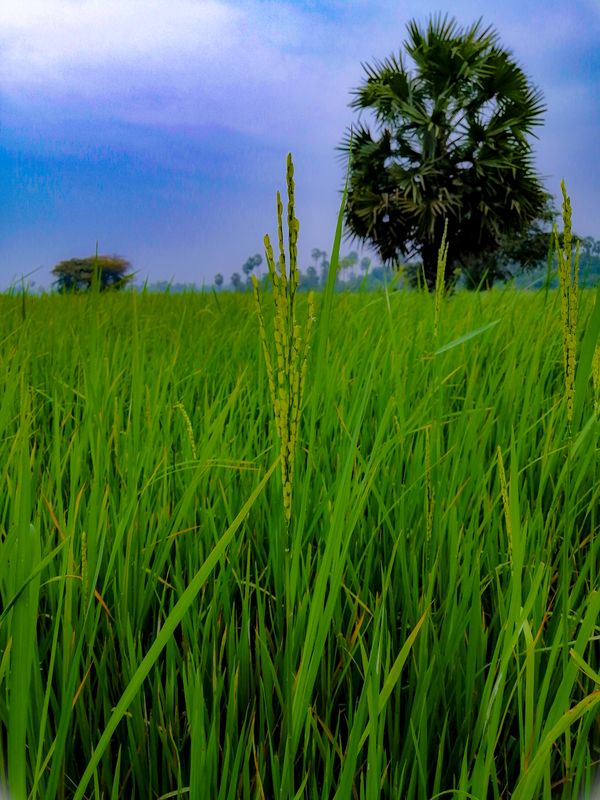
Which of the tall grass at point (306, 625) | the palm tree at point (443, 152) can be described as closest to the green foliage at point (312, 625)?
the tall grass at point (306, 625)

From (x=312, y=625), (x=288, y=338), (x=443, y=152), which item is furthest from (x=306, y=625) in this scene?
(x=443, y=152)

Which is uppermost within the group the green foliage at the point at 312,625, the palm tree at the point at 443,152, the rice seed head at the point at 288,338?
the palm tree at the point at 443,152

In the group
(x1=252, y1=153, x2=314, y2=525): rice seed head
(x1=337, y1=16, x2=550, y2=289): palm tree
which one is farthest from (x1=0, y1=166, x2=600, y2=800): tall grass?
(x1=337, y1=16, x2=550, y2=289): palm tree

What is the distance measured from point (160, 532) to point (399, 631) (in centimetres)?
30

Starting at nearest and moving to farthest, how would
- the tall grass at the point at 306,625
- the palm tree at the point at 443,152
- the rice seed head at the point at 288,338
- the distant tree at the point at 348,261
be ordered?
the rice seed head at the point at 288,338 → the tall grass at the point at 306,625 → the distant tree at the point at 348,261 → the palm tree at the point at 443,152

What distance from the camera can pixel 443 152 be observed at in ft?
27.1

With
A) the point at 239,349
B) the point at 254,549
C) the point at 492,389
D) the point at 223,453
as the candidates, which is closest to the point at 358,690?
the point at 254,549

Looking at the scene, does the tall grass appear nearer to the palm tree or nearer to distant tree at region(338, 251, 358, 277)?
distant tree at region(338, 251, 358, 277)

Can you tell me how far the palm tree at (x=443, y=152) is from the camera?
7348 mm

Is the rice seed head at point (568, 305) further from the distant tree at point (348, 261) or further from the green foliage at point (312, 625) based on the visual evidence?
the distant tree at point (348, 261)

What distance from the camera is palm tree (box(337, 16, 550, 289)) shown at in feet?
24.1

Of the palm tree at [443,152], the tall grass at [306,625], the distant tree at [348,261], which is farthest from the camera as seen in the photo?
the palm tree at [443,152]

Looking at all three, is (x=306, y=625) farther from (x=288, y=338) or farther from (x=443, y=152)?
(x=443, y=152)

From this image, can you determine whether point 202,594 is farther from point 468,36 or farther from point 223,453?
point 468,36
